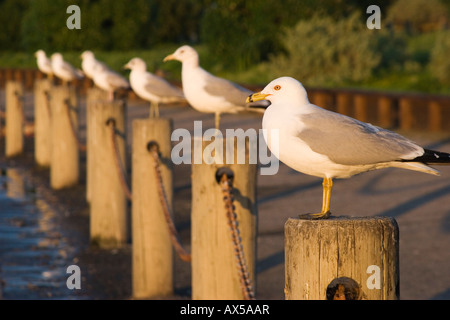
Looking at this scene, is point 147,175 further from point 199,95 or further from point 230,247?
point 230,247

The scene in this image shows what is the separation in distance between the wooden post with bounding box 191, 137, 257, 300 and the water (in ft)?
6.95

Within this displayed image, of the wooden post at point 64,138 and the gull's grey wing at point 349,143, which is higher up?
the gull's grey wing at point 349,143

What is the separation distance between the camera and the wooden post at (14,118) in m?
16.0

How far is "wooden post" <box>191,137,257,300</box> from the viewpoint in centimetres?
577

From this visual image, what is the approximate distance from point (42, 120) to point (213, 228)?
9.44m

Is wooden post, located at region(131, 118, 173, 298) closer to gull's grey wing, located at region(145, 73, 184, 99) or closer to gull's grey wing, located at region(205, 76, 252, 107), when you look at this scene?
gull's grey wing, located at region(205, 76, 252, 107)

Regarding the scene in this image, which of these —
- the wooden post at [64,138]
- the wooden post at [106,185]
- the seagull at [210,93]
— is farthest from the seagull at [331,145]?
the wooden post at [64,138]

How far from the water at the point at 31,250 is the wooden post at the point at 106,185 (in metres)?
0.43

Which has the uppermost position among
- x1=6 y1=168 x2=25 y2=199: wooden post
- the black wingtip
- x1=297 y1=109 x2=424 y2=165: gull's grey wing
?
x1=297 y1=109 x2=424 y2=165: gull's grey wing

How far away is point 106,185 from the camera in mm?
9023

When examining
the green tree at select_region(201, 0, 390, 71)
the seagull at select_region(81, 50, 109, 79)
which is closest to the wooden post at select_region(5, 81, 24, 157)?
the seagull at select_region(81, 50, 109, 79)

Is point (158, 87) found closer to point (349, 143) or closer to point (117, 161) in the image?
point (117, 161)

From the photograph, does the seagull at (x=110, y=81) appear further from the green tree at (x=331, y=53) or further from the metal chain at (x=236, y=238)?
the green tree at (x=331, y=53)
